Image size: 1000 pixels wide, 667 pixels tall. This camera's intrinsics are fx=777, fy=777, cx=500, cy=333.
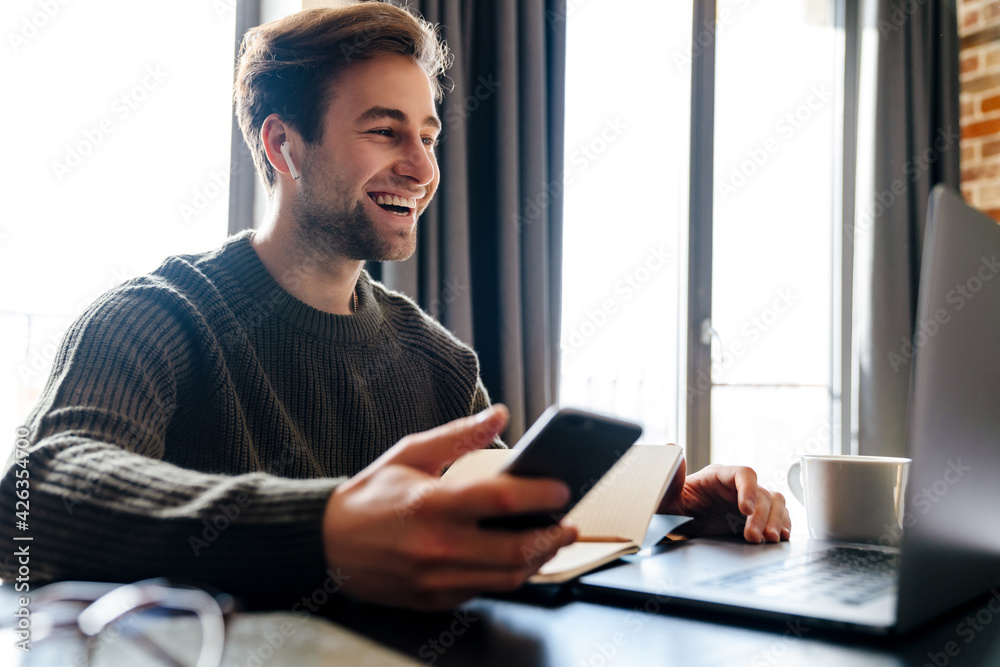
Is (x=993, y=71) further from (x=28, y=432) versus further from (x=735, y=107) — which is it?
(x=28, y=432)

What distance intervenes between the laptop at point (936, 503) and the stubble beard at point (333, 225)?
0.75 metres

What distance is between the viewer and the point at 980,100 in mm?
2869

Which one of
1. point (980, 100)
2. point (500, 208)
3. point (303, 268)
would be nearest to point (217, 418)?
point (303, 268)

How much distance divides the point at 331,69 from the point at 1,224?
0.85 metres

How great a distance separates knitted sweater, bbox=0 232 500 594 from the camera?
51cm

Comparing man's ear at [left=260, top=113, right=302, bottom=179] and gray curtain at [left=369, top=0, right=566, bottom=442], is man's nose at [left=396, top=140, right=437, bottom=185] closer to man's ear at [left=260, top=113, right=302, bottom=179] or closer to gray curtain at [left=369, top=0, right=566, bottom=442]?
man's ear at [left=260, top=113, right=302, bottom=179]

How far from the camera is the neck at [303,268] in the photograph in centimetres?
119

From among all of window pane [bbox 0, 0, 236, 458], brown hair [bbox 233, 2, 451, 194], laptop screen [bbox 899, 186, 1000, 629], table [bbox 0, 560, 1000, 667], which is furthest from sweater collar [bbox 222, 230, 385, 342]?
laptop screen [bbox 899, 186, 1000, 629]

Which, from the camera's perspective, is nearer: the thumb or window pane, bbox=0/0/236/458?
the thumb

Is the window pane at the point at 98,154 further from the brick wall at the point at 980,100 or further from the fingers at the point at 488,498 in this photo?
the brick wall at the point at 980,100

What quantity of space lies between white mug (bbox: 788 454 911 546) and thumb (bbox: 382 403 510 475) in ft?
1.57

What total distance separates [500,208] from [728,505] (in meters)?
1.25

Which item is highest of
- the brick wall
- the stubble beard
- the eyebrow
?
the brick wall

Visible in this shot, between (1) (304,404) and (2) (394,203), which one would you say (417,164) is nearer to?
(2) (394,203)
